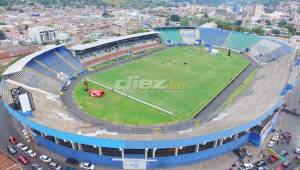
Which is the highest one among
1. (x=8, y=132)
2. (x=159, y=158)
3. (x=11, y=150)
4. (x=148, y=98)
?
(x=148, y=98)

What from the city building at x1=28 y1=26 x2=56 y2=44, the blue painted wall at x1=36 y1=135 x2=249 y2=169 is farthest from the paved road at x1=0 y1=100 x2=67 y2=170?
the city building at x1=28 y1=26 x2=56 y2=44

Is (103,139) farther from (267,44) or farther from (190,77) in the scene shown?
(267,44)

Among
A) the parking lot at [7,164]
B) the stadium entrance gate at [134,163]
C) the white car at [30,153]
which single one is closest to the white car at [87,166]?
the stadium entrance gate at [134,163]

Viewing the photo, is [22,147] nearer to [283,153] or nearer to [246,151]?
[246,151]

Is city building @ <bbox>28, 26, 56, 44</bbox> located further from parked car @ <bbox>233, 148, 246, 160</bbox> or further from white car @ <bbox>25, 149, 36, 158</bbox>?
parked car @ <bbox>233, 148, 246, 160</bbox>

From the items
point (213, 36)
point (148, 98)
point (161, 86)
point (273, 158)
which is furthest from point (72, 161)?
point (213, 36)

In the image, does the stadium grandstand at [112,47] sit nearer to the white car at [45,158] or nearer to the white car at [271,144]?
the white car at [45,158]
